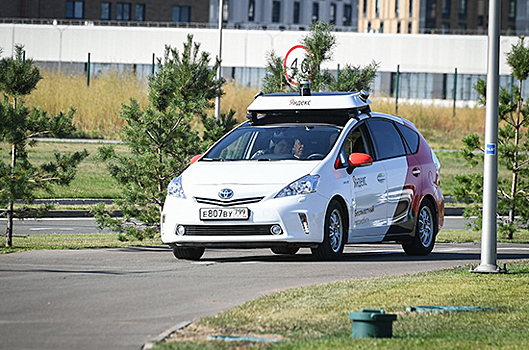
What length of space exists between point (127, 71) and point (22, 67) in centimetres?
2935

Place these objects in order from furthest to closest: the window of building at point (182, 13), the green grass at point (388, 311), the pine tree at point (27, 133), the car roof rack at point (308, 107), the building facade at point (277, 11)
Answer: the building facade at point (277, 11)
the window of building at point (182, 13)
the pine tree at point (27, 133)
the car roof rack at point (308, 107)
the green grass at point (388, 311)

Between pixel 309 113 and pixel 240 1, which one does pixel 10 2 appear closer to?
pixel 240 1

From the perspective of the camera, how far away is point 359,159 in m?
12.3

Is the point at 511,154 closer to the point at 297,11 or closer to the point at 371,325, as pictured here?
the point at 371,325

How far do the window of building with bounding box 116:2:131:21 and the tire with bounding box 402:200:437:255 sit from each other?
7257cm

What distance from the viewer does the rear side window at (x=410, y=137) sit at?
46.0 ft

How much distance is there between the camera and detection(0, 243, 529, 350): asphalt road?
Answer: 717 centimetres

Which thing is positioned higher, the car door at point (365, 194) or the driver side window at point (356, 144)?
the driver side window at point (356, 144)

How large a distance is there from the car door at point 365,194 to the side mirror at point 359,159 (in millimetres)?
95

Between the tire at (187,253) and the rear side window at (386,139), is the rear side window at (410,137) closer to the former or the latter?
the rear side window at (386,139)

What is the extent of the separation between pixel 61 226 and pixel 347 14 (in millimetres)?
96374

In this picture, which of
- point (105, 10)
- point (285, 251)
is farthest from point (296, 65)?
point (105, 10)

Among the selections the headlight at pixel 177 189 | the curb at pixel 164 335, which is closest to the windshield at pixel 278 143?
the headlight at pixel 177 189

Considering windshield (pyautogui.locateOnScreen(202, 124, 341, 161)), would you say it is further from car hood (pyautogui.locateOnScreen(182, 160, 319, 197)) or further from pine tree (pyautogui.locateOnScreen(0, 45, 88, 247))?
pine tree (pyautogui.locateOnScreen(0, 45, 88, 247))
